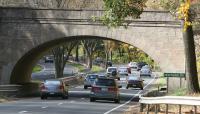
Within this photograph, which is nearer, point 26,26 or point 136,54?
point 26,26

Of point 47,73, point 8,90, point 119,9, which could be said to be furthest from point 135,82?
point 119,9

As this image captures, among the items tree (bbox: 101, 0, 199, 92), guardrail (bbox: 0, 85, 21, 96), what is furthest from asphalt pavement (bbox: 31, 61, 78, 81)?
tree (bbox: 101, 0, 199, 92)

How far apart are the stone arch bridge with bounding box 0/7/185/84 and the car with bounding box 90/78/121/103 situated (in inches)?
183

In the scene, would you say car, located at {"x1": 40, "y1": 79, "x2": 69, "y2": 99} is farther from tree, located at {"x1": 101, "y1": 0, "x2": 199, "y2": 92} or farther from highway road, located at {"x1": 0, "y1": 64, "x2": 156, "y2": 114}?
tree, located at {"x1": 101, "y1": 0, "x2": 199, "y2": 92}

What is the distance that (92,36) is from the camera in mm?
41750

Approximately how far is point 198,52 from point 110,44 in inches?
2950

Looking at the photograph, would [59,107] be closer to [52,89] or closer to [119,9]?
[119,9]

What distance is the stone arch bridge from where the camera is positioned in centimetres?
3956

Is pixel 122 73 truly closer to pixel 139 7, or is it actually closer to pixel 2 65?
pixel 2 65

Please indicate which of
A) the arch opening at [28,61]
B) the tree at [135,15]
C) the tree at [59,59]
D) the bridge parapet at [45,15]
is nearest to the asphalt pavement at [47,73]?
the tree at [59,59]

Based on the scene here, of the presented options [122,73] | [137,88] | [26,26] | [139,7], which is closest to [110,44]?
[122,73]

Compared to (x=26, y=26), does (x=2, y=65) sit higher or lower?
lower

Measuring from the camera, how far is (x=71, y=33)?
41312 millimetres

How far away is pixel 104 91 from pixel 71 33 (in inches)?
254
